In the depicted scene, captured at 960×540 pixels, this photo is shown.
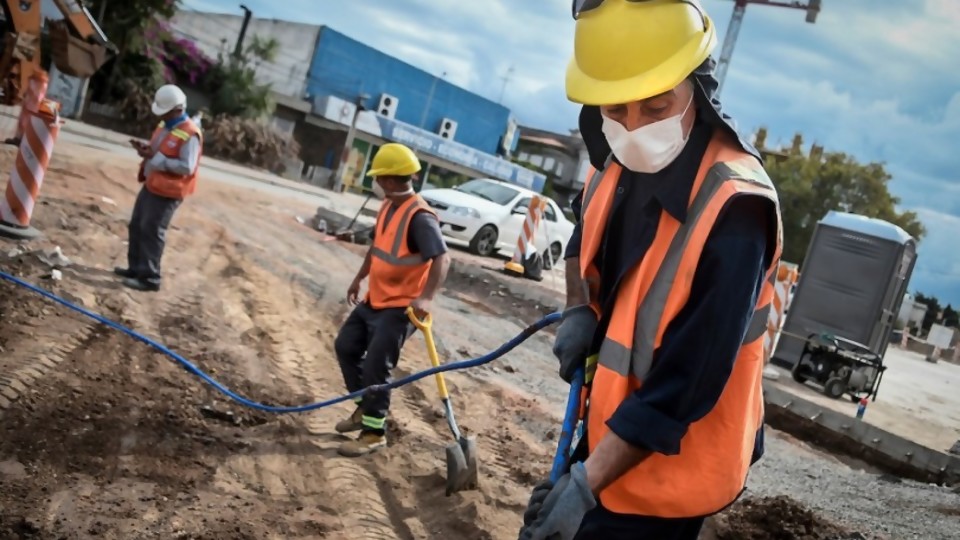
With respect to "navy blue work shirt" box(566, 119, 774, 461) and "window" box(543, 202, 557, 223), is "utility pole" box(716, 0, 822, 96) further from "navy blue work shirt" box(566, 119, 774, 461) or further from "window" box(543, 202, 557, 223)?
"navy blue work shirt" box(566, 119, 774, 461)

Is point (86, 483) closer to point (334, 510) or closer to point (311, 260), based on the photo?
point (334, 510)

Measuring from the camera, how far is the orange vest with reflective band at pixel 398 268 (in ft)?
17.7

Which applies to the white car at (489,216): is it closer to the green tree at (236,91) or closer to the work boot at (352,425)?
the work boot at (352,425)

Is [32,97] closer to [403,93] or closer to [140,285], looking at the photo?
Answer: [140,285]

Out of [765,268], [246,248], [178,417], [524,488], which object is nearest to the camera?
[765,268]

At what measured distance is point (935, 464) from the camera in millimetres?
9039

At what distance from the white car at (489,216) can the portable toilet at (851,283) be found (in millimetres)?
4612

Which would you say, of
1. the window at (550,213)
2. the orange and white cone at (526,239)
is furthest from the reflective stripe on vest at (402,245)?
the window at (550,213)

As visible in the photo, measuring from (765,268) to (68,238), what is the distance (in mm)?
8482

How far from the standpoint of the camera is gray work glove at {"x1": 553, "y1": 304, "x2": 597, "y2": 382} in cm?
226

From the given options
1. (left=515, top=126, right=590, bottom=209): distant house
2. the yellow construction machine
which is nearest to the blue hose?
the yellow construction machine

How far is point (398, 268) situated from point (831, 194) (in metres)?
41.7

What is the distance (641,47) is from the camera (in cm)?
196

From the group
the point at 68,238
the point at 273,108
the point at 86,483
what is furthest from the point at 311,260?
the point at 273,108
